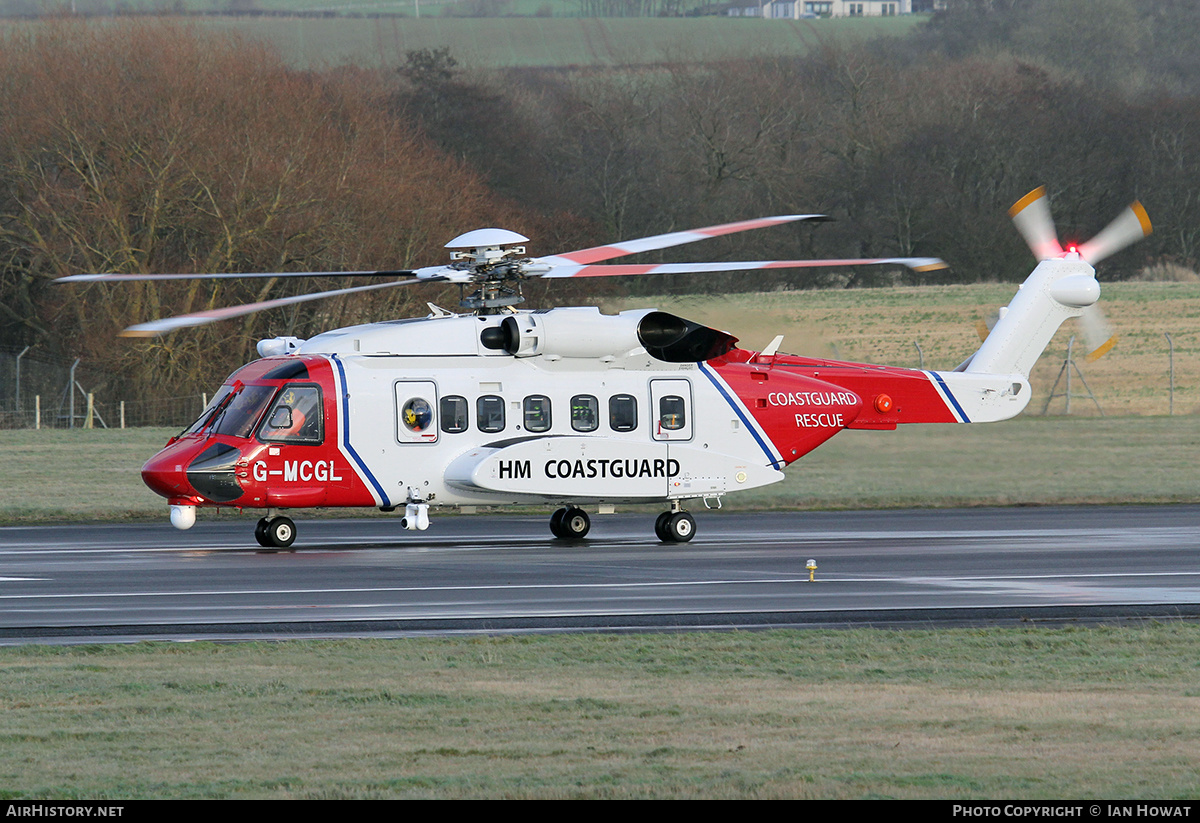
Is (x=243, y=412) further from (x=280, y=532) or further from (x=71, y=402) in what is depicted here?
(x=71, y=402)

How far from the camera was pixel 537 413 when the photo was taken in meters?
20.4

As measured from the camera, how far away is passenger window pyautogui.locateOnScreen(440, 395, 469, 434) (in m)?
20.1

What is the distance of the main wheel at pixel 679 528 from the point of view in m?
20.6

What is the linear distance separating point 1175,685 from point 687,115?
195 feet

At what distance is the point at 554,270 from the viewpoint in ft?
60.7

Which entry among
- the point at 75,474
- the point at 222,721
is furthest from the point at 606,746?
the point at 75,474

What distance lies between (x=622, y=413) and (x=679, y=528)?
5.58 ft

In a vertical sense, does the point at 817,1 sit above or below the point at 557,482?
above

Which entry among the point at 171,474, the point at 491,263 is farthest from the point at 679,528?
the point at 171,474


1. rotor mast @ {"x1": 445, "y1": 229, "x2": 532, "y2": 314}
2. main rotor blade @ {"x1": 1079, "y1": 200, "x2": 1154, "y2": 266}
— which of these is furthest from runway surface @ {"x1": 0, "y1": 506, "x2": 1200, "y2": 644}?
main rotor blade @ {"x1": 1079, "y1": 200, "x2": 1154, "y2": 266}

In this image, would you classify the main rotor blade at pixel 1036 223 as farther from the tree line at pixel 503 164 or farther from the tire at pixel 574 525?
the tree line at pixel 503 164

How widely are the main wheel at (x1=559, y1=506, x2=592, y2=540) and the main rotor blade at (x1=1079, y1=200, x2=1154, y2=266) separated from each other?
798 centimetres

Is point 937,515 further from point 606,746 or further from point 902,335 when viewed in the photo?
→ point 902,335

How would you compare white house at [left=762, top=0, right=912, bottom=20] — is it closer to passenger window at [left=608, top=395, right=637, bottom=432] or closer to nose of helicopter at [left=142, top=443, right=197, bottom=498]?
passenger window at [left=608, top=395, right=637, bottom=432]
